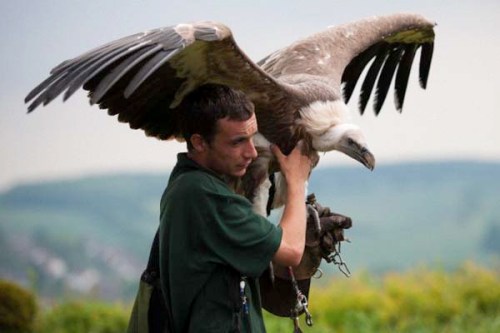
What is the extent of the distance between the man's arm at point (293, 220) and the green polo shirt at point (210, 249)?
2.1 inches

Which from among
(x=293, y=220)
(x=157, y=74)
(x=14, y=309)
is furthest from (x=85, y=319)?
(x=293, y=220)

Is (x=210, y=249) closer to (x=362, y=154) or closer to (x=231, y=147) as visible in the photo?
(x=231, y=147)

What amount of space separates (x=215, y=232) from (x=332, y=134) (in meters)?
1.08

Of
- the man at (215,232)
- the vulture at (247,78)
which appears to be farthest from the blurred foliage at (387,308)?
the man at (215,232)

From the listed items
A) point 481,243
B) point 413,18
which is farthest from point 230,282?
point 481,243

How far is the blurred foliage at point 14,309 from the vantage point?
805cm

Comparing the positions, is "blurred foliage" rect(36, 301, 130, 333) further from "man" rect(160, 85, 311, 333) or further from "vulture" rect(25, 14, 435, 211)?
"man" rect(160, 85, 311, 333)

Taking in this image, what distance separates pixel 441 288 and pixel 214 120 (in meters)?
5.23

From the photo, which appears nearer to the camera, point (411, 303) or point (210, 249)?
point (210, 249)

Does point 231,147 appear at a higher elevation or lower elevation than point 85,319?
higher

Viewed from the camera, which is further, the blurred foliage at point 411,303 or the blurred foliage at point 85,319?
the blurred foliage at point 85,319

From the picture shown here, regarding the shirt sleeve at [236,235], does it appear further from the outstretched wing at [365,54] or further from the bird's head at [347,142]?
the outstretched wing at [365,54]

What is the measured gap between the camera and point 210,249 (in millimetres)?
3475

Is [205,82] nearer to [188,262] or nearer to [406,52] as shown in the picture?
[188,262]
